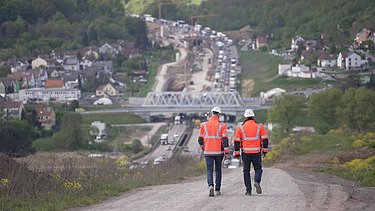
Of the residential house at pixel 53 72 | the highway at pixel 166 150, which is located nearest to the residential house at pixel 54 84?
the residential house at pixel 53 72

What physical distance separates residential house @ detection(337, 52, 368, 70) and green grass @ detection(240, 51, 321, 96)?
329cm

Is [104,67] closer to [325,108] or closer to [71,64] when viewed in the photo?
[71,64]

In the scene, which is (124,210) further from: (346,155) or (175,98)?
(175,98)

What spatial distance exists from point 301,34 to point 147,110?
24.2 m

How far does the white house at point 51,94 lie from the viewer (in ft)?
189

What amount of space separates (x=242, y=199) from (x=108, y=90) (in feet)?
161

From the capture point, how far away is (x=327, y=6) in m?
80.3

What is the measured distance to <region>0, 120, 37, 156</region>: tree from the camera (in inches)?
1281

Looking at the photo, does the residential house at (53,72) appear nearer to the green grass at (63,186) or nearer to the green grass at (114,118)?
the green grass at (114,118)

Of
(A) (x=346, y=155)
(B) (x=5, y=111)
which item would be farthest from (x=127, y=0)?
(A) (x=346, y=155)

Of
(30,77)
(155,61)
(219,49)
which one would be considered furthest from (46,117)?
(219,49)

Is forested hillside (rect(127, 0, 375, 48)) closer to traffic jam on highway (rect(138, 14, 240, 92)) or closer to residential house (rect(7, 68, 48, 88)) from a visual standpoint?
traffic jam on highway (rect(138, 14, 240, 92))

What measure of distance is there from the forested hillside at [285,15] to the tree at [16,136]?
3359cm

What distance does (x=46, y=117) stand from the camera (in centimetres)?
4922
